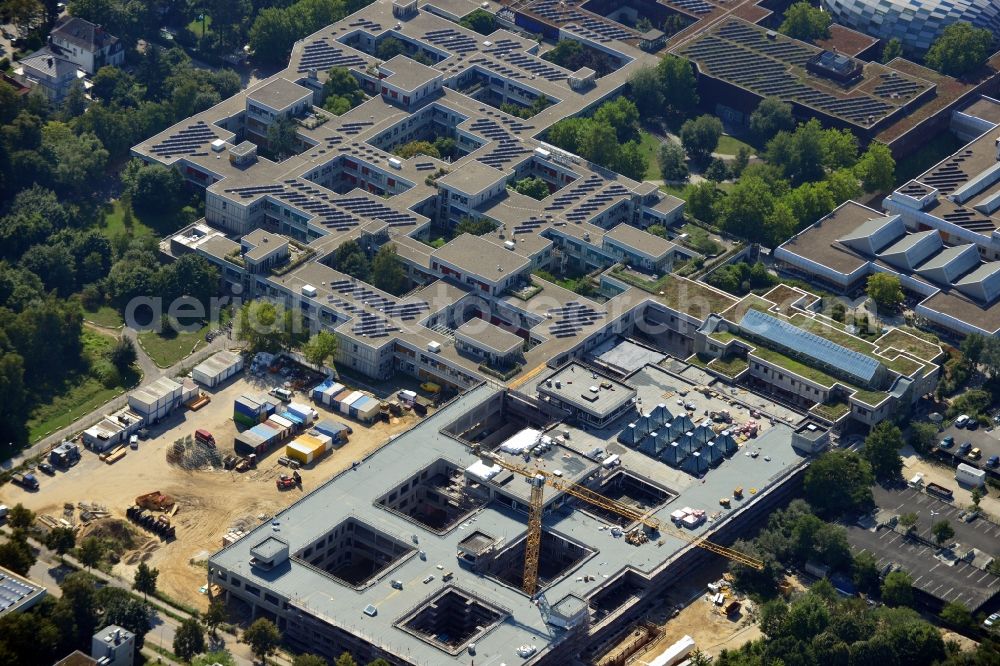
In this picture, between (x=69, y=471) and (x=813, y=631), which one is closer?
(x=813, y=631)

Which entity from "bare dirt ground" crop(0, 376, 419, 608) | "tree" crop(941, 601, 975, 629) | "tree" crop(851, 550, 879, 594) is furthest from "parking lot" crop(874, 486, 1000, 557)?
"bare dirt ground" crop(0, 376, 419, 608)

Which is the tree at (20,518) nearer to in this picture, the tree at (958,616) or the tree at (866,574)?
the tree at (866,574)

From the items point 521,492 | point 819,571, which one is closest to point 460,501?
point 521,492

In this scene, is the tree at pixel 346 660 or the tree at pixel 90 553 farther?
the tree at pixel 90 553

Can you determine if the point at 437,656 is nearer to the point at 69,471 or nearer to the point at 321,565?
the point at 321,565

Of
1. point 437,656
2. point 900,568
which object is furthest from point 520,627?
point 900,568

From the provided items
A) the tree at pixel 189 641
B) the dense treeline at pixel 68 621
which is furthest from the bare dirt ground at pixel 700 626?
the dense treeline at pixel 68 621
